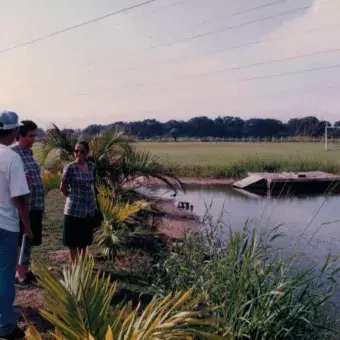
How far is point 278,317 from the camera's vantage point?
310cm

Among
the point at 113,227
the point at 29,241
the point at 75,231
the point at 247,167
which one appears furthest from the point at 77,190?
the point at 247,167

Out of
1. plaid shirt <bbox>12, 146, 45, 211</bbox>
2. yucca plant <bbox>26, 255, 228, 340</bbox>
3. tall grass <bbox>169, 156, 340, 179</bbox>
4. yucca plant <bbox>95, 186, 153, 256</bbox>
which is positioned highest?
plaid shirt <bbox>12, 146, 45, 211</bbox>

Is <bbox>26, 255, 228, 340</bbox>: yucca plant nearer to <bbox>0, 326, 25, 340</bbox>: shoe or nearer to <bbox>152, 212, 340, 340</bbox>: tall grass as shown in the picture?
<bbox>152, 212, 340, 340</bbox>: tall grass

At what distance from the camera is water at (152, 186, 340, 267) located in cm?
772

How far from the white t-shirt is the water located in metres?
2.82

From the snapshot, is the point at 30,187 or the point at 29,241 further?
the point at 29,241

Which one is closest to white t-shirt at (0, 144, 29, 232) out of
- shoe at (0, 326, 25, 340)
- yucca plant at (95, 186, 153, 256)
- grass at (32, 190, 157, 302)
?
shoe at (0, 326, 25, 340)

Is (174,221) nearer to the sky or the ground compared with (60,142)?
nearer to the ground

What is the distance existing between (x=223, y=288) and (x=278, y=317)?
50cm

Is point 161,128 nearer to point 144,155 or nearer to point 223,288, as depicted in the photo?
point 144,155

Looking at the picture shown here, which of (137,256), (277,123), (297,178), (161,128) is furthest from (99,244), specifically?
(161,128)

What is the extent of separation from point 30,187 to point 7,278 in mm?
1252

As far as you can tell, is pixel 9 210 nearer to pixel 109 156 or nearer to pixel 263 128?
pixel 109 156

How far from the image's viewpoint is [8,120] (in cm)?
318
